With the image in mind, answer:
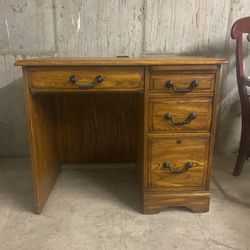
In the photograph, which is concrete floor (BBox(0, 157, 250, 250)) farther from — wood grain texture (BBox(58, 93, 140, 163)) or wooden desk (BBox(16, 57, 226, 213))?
wood grain texture (BBox(58, 93, 140, 163))

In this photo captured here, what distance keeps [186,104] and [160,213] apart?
0.62 meters

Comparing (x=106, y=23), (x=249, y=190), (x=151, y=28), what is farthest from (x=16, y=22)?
(x=249, y=190)

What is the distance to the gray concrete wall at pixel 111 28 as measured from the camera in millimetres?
1949

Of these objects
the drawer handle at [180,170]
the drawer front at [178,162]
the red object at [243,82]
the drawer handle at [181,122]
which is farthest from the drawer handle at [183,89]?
the red object at [243,82]

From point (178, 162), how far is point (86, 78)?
0.65m

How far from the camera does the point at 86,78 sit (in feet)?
4.35

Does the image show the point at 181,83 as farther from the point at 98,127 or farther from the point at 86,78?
the point at 98,127

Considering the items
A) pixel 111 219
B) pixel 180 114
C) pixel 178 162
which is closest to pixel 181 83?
pixel 180 114

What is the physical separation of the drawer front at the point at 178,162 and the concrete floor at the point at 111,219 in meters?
0.19

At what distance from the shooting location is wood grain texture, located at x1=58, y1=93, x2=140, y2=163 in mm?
1963

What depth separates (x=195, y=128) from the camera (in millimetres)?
1410

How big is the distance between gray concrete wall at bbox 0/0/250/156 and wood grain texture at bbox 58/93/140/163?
1.19 feet

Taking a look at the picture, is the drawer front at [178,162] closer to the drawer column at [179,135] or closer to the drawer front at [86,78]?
the drawer column at [179,135]

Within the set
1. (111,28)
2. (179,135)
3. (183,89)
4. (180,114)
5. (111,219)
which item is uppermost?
(111,28)
